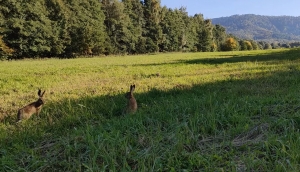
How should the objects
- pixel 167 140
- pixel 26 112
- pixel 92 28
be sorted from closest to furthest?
pixel 167 140
pixel 26 112
pixel 92 28

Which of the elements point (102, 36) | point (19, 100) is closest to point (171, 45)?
point (102, 36)

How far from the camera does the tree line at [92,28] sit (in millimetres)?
34562

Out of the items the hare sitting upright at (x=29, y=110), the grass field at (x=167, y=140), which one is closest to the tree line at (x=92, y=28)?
the hare sitting upright at (x=29, y=110)

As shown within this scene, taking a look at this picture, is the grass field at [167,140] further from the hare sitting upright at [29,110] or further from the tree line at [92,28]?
the tree line at [92,28]

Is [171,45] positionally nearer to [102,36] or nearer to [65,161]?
[102,36]

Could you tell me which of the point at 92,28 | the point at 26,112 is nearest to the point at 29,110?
the point at 26,112

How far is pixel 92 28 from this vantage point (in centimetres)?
4334

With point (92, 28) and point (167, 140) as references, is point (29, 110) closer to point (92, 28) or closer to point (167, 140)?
point (167, 140)

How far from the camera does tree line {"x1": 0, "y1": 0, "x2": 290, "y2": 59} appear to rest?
3456 cm

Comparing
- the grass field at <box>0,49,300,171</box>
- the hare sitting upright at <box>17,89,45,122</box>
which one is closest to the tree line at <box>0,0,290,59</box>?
the hare sitting upright at <box>17,89,45,122</box>

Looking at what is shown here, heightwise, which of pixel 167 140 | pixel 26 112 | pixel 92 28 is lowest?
pixel 167 140

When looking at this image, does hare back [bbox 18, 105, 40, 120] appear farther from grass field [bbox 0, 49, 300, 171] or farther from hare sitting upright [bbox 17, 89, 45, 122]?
grass field [bbox 0, 49, 300, 171]

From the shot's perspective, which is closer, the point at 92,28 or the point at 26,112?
the point at 26,112

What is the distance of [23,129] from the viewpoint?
364 cm
